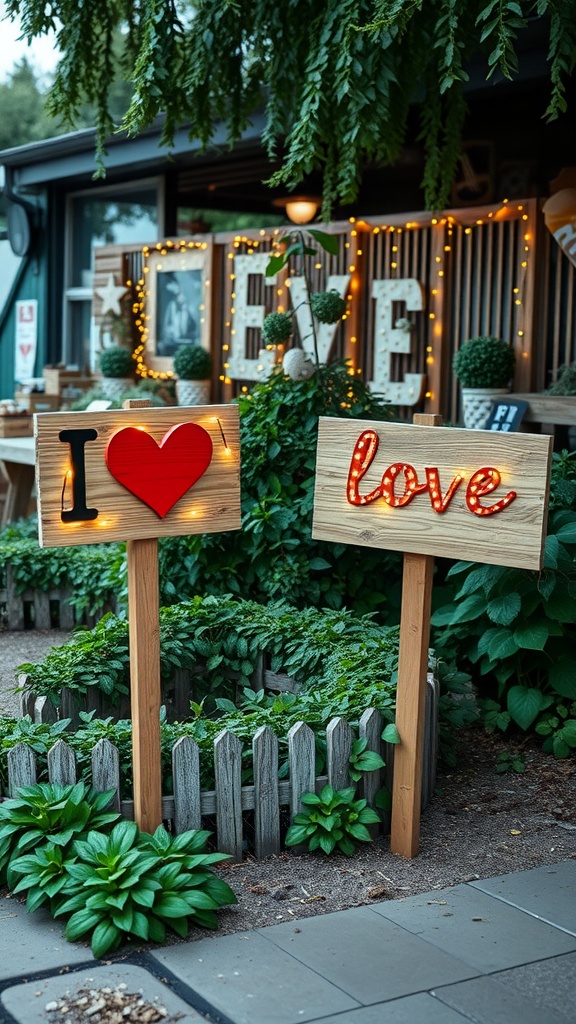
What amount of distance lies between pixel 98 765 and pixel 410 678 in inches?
43.1

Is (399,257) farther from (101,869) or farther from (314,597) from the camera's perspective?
(101,869)

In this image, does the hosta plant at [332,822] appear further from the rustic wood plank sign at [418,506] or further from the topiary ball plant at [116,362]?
the topiary ball plant at [116,362]

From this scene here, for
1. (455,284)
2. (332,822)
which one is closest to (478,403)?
(455,284)

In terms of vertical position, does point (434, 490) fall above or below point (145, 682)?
above

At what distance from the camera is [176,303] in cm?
1124

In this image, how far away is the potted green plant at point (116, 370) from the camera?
11445mm

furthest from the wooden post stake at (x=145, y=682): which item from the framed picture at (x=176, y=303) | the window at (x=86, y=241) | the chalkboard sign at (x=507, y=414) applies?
the window at (x=86, y=241)

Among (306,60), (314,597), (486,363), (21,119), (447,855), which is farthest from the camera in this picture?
(21,119)

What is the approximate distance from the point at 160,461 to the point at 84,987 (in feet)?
5.39

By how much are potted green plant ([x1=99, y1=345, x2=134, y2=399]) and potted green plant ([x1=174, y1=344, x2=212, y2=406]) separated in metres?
0.98

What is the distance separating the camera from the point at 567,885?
12.4 ft

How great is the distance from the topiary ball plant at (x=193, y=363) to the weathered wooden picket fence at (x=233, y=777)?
6746mm

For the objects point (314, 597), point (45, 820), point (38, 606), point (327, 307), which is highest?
point (327, 307)

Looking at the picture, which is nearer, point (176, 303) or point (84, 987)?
point (84, 987)
